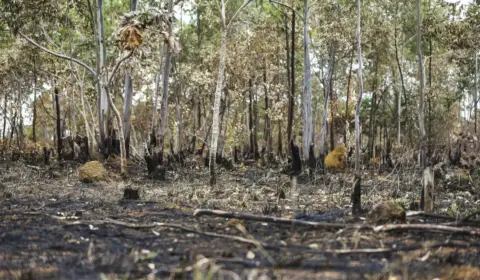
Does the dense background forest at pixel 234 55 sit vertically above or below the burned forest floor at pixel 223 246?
above

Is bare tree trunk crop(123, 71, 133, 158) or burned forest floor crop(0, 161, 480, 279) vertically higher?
bare tree trunk crop(123, 71, 133, 158)

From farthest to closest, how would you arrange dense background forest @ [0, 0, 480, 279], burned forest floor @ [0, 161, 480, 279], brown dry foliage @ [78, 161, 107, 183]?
brown dry foliage @ [78, 161, 107, 183] → dense background forest @ [0, 0, 480, 279] → burned forest floor @ [0, 161, 480, 279]

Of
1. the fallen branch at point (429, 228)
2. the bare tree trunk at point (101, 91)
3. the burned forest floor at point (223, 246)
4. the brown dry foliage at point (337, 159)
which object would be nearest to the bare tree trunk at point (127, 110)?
the bare tree trunk at point (101, 91)

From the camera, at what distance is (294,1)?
2161cm

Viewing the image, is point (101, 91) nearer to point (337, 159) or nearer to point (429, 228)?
point (337, 159)

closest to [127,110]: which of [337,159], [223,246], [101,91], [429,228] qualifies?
[101,91]

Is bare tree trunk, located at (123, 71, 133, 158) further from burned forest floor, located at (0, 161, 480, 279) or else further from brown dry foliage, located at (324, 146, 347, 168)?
burned forest floor, located at (0, 161, 480, 279)

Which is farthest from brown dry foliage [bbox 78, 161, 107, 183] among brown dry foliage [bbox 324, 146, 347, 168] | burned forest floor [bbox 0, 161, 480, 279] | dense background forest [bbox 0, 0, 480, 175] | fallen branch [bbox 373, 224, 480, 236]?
brown dry foliage [bbox 324, 146, 347, 168]

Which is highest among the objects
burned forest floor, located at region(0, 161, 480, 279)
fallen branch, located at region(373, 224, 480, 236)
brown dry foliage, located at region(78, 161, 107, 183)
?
brown dry foliage, located at region(78, 161, 107, 183)

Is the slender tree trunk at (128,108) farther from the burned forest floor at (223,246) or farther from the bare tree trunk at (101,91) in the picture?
the burned forest floor at (223,246)

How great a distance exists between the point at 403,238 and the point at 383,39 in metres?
20.2

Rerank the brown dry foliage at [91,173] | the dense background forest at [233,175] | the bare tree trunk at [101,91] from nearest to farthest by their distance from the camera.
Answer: the dense background forest at [233,175], the brown dry foliage at [91,173], the bare tree trunk at [101,91]

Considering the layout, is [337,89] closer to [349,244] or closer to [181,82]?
[181,82]

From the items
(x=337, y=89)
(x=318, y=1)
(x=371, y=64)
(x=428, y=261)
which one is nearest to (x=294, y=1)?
(x=318, y=1)
